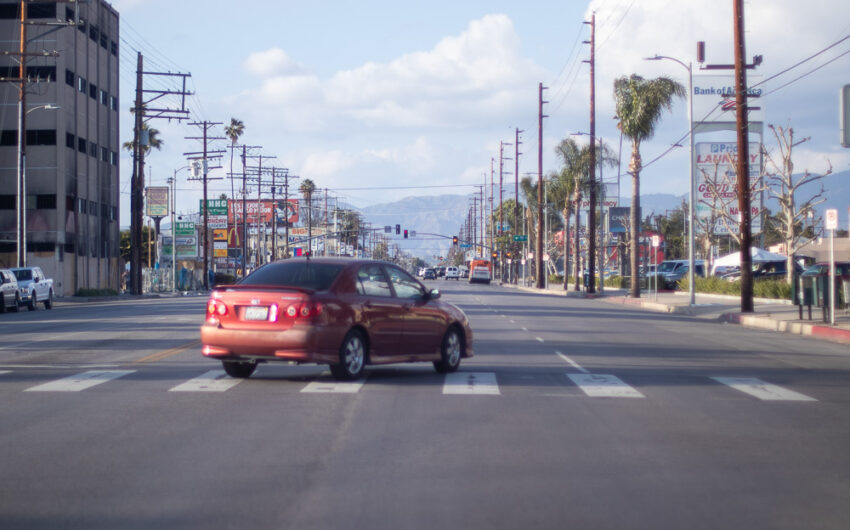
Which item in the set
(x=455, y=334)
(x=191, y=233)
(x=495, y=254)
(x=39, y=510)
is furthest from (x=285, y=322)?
(x=495, y=254)

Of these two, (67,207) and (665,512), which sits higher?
(67,207)

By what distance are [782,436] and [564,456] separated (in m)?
2.53

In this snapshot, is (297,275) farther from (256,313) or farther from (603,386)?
(603,386)

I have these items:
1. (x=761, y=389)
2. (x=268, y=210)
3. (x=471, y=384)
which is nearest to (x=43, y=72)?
(x=471, y=384)

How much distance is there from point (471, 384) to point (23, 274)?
32.6 metres

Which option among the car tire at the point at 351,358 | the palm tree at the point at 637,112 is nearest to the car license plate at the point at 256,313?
the car tire at the point at 351,358

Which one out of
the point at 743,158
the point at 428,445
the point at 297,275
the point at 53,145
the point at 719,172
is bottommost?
the point at 428,445

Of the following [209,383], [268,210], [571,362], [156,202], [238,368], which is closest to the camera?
[209,383]

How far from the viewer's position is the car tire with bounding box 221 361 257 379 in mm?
13479

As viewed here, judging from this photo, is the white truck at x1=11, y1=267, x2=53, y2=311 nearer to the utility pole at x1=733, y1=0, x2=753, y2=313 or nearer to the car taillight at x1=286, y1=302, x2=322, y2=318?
the utility pole at x1=733, y1=0, x2=753, y2=313

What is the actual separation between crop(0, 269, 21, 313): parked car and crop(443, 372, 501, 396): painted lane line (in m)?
29.0

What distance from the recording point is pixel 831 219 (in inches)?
925

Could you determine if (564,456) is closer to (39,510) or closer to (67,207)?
(39,510)

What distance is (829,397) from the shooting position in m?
12.2
